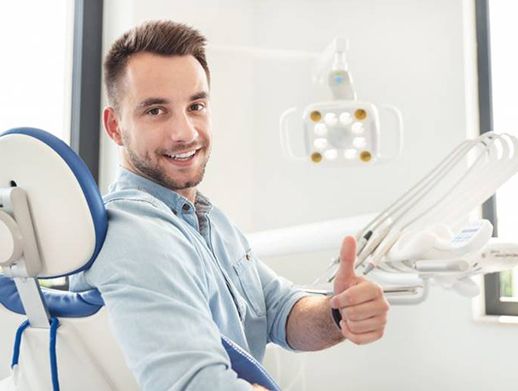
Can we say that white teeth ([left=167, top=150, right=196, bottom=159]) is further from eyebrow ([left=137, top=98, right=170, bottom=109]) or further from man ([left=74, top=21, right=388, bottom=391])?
eyebrow ([left=137, top=98, right=170, bottom=109])

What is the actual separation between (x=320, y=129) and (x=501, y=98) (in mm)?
1096

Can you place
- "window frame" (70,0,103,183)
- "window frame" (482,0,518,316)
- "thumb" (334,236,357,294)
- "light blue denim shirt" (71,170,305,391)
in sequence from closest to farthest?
"light blue denim shirt" (71,170,305,391)
"thumb" (334,236,357,294)
"window frame" (482,0,518,316)
"window frame" (70,0,103,183)

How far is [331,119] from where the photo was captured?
1.68 metres

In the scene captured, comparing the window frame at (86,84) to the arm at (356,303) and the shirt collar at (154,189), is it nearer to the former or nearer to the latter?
the shirt collar at (154,189)

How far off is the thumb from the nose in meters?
0.38

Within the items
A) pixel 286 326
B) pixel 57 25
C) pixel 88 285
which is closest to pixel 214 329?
pixel 88 285

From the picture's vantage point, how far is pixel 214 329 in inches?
37.8

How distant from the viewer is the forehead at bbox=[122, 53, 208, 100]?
124 centimetres

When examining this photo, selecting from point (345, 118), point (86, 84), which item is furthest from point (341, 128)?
point (86, 84)

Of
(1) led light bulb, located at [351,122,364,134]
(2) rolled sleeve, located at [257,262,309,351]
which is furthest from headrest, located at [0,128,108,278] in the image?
(1) led light bulb, located at [351,122,364,134]

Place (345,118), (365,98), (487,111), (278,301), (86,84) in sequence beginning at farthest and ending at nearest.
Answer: (86,84) → (365,98) → (487,111) → (345,118) → (278,301)

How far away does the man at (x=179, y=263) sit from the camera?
3.02ft

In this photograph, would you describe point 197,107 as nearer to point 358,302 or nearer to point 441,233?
point 358,302

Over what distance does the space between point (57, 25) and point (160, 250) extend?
222 cm
